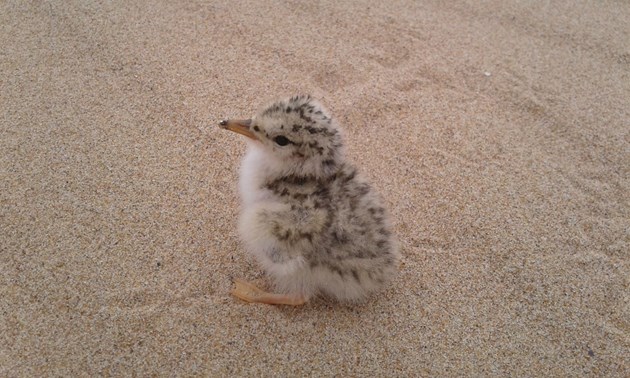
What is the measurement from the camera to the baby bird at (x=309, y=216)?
1.97 meters

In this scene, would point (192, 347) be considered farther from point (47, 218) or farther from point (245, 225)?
point (47, 218)

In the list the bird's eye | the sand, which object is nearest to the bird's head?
the bird's eye

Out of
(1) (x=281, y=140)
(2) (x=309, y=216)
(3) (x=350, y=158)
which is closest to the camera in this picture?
(2) (x=309, y=216)

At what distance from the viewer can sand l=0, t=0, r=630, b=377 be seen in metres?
2.02

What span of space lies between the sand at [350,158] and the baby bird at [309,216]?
15 cm

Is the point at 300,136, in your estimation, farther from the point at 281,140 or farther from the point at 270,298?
the point at 270,298

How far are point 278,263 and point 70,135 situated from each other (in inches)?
55.6

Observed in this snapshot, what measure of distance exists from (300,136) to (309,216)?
34 centimetres

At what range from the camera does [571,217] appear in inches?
102

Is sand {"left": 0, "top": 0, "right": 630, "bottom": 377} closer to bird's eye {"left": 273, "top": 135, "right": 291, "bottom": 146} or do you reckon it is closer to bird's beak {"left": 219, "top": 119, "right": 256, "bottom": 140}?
bird's beak {"left": 219, "top": 119, "right": 256, "bottom": 140}

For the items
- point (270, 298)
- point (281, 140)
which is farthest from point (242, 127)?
point (270, 298)

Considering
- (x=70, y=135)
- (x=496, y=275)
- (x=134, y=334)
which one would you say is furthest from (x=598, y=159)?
(x=70, y=135)

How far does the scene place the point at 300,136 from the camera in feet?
6.66

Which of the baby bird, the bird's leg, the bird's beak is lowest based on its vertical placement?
the bird's leg
